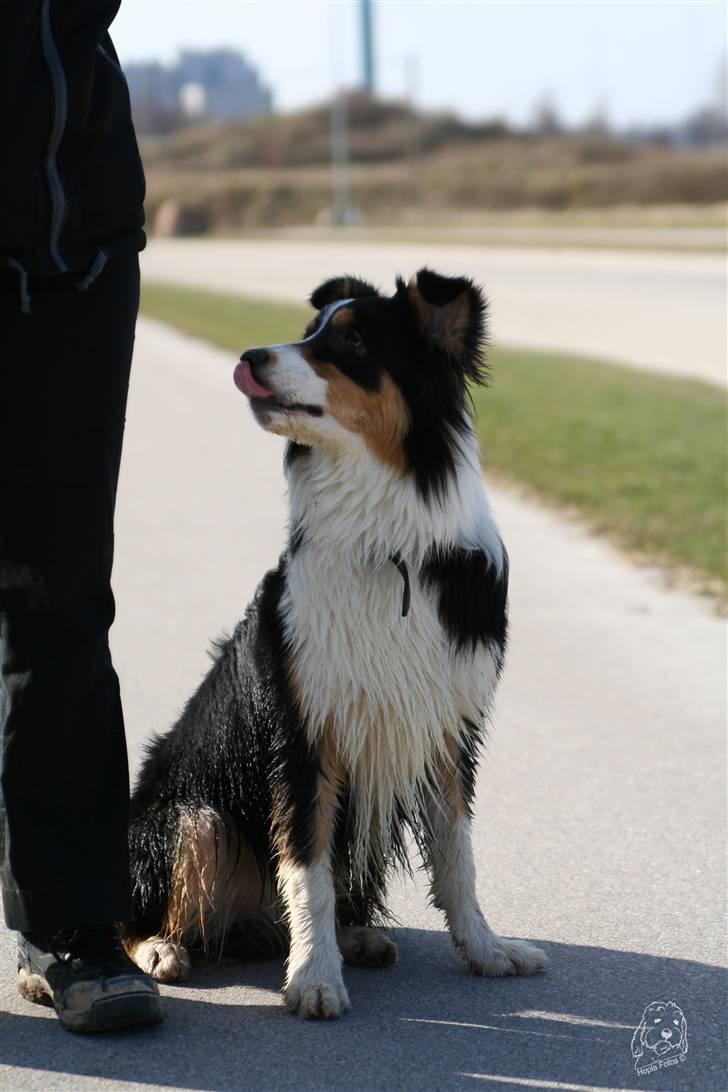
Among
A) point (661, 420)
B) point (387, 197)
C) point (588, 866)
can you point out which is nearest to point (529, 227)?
point (387, 197)

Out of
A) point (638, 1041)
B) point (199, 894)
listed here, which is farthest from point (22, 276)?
point (638, 1041)

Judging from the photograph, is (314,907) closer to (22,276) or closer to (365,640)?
(365,640)

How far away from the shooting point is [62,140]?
10.7ft

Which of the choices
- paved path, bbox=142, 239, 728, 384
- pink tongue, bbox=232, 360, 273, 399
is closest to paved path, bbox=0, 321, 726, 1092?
pink tongue, bbox=232, 360, 273, 399

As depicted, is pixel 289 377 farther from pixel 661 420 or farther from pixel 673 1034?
pixel 661 420

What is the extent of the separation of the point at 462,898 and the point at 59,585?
1.32 m

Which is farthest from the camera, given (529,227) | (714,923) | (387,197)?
(387,197)

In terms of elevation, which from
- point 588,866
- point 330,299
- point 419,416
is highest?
point 330,299

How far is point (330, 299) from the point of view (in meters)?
3.88

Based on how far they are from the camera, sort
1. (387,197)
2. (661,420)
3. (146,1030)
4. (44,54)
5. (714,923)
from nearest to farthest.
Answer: (44,54) → (146,1030) → (714,923) → (661,420) → (387,197)

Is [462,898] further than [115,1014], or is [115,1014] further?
[462,898]

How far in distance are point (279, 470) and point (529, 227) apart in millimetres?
44683

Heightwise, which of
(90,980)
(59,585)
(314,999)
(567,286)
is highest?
(567,286)

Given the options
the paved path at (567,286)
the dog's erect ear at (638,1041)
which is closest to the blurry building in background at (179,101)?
the paved path at (567,286)
